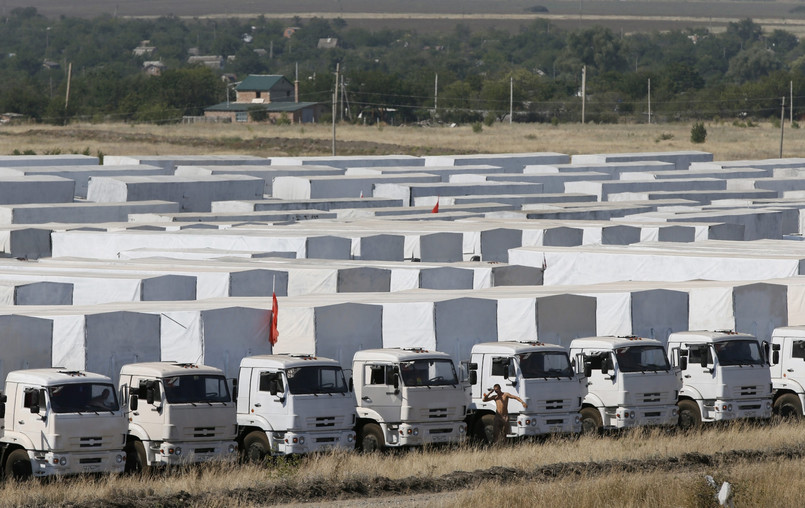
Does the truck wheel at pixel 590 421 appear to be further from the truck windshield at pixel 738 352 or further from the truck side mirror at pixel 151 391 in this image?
the truck side mirror at pixel 151 391

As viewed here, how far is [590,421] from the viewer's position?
2448cm

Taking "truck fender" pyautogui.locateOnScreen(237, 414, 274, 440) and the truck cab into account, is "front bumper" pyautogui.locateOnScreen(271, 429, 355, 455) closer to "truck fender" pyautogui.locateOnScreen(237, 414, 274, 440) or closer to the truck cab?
"truck fender" pyautogui.locateOnScreen(237, 414, 274, 440)

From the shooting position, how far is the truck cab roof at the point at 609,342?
24203 mm

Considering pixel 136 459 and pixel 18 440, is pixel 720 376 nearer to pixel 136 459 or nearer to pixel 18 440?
pixel 136 459

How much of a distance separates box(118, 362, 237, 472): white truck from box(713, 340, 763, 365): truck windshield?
9338mm

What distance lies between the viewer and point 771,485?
17.9m

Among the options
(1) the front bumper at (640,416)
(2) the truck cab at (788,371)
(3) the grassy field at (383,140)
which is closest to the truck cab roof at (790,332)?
(2) the truck cab at (788,371)

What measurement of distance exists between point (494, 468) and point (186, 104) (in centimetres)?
15049

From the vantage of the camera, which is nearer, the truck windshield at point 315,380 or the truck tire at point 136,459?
the truck tire at point 136,459

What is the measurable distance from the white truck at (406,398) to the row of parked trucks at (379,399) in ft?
0.07

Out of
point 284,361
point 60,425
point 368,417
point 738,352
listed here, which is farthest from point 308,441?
point 738,352

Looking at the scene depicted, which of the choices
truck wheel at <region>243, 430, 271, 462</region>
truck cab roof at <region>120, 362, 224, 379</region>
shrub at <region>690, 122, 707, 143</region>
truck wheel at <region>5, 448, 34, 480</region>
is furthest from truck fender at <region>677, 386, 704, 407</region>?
shrub at <region>690, 122, 707, 143</region>

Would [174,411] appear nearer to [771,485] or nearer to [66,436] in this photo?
[66,436]

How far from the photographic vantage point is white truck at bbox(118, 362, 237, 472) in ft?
66.5
